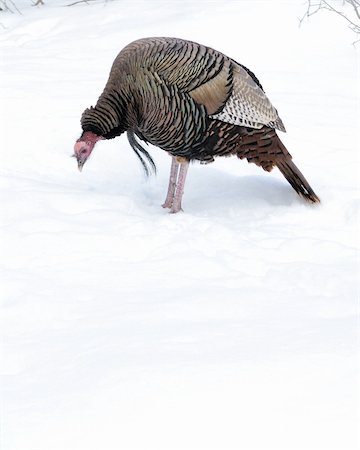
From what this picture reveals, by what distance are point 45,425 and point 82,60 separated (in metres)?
6.18

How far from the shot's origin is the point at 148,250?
4.12 m

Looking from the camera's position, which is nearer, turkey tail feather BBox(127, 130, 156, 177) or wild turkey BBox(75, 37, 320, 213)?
wild turkey BBox(75, 37, 320, 213)

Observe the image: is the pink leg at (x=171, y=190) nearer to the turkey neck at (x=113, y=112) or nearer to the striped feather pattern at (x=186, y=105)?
the striped feather pattern at (x=186, y=105)

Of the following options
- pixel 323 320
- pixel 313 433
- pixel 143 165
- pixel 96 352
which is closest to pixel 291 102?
pixel 143 165

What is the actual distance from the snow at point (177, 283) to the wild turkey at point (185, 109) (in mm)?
299

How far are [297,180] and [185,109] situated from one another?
79 cm

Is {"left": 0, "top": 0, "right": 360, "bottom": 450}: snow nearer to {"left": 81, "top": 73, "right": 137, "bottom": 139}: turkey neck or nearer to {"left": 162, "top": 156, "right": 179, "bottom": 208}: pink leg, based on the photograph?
{"left": 162, "top": 156, "right": 179, "bottom": 208}: pink leg

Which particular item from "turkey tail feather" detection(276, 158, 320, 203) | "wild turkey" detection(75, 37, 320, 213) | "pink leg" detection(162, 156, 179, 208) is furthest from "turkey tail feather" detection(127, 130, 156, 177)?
"turkey tail feather" detection(276, 158, 320, 203)

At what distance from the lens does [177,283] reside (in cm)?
366

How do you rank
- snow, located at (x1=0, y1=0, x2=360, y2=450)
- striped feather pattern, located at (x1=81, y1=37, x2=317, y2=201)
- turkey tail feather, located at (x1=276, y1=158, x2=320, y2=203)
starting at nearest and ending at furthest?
snow, located at (x1=0, y1=0, x2=360, y2=450)
striped feather pattern, located at (x1=81, y1=37, x2=317, y2=201)
turkey tail feather, located at (x1=276, y1=158, x2=320, y2=203)

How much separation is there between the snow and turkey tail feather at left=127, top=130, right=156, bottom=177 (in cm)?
7

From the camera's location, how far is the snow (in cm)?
231

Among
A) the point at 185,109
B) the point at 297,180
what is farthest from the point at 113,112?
the point at 297,180

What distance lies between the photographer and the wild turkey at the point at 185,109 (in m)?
4.57
